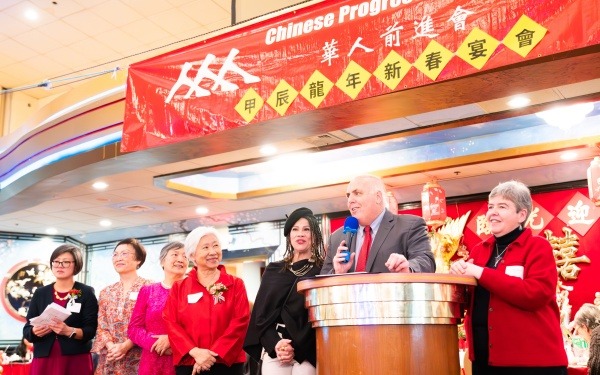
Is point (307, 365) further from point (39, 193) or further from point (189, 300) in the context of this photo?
point (39, 193)

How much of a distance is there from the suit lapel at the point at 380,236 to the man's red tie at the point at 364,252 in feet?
0.11

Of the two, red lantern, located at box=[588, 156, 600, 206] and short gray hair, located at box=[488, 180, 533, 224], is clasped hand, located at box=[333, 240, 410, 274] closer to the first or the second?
short gray hair, located at box=[488, 180, 533, 224]

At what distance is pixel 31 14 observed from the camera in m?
7.25

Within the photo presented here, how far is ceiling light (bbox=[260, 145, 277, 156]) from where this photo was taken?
6.73m

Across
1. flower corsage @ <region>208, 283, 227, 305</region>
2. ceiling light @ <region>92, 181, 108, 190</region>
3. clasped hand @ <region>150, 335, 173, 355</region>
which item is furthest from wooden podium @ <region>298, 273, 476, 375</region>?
ceiling light @ <region>92, 181, 108, 190</region>

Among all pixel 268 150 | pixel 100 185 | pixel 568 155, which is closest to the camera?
pixel 568 155

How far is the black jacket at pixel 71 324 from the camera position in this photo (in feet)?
13.9

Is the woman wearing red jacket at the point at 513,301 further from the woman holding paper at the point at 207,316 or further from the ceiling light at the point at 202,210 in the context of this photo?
the ceiling light at the point at 202,210

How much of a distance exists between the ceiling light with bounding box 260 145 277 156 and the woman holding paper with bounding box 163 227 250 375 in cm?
319

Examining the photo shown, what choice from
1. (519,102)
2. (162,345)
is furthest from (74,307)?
(519,102)

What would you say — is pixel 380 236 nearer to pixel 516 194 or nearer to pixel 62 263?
pixel 516 194

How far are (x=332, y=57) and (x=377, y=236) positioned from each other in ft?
4.13

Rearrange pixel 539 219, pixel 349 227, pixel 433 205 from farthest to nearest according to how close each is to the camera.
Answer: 1. pixel 539 219
2. pixel 433 205
3. pixel 349 227

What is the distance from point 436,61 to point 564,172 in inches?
191
